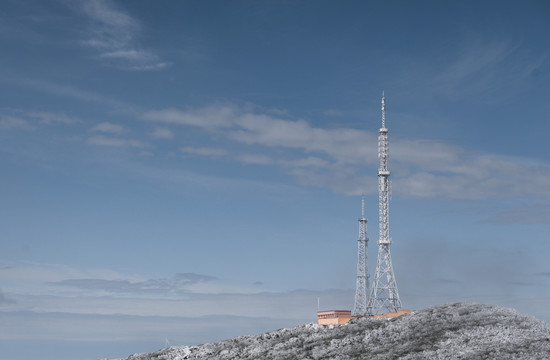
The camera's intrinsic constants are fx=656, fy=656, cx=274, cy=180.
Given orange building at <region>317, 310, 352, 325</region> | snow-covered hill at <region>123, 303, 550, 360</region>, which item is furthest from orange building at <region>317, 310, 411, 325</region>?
snow-covered hill at <region>123, 303, 550, 360</region>

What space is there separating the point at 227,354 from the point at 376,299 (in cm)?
4319

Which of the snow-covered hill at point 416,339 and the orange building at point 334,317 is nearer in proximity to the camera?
the snow-covered hill at point 416,339

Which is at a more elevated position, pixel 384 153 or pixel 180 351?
pixel 384 153

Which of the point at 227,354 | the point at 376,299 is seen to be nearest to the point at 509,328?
the point at 227,354

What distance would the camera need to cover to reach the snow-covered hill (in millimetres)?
65500

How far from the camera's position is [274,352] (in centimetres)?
8206

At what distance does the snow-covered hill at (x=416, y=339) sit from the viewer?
6550cm

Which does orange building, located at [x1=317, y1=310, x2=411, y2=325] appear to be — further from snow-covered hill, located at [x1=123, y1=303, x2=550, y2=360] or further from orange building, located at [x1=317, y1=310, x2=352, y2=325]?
snow-covered hill, located at [x1=123, y1=303, x2=550, y2=360]

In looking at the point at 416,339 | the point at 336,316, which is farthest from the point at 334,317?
the point at 416,339

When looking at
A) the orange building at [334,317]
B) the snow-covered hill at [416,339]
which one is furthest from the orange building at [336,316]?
the snow-covered hill at [416,339]

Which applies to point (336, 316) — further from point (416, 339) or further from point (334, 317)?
point (416, 339)

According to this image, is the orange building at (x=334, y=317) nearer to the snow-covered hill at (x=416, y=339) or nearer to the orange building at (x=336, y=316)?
the orange building at (x=336, y=316)

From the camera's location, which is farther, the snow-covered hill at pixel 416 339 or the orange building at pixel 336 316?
the orange building at pixel 336 316

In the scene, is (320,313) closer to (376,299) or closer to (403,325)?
(376,299)
